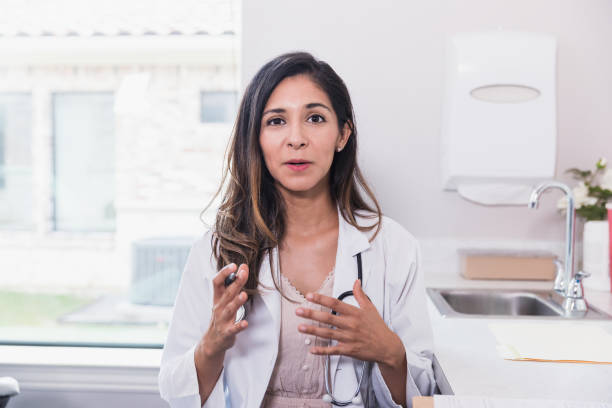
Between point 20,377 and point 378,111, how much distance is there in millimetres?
1745

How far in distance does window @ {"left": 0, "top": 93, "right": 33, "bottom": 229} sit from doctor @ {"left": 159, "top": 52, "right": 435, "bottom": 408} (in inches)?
65.6

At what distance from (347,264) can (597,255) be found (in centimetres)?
106

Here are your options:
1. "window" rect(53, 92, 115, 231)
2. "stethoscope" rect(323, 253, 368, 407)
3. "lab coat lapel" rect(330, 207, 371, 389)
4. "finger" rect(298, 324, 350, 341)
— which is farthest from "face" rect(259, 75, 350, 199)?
"window" rect(53, 92, 115, 231)

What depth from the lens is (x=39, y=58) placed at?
2346mm

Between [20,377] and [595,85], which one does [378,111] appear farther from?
[20,377]

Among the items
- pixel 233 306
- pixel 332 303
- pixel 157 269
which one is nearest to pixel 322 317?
pixel 332 303

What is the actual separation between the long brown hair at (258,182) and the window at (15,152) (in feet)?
5.39

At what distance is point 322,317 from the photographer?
850 millimetres

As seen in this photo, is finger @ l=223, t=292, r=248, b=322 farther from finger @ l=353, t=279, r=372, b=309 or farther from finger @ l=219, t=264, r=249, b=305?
finger @ l=353, t=279, r=372, b=309

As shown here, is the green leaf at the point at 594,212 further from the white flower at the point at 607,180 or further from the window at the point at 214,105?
the window at the point at 214,105

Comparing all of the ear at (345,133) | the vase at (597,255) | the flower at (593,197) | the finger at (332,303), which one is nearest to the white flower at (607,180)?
the flower at (593,197)

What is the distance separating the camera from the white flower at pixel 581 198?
5.44 feet

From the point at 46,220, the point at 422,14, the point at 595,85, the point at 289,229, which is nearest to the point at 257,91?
the point at 289,229

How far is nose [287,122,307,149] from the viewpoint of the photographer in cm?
107
